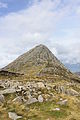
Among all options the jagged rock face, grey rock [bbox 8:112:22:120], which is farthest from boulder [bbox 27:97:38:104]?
the jagged rock face

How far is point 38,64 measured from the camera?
10806 centimetres

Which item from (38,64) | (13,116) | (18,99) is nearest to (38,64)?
(38,64)

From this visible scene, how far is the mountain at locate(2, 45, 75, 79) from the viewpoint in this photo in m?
97.5

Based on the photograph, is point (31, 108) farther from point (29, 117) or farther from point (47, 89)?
point (47, 89)

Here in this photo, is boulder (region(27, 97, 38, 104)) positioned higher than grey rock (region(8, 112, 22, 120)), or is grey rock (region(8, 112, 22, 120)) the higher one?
boulder (region(27, 97, 38, 104))

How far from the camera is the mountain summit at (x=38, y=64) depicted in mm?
97488

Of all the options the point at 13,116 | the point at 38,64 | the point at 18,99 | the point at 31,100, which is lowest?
the point at 13,116

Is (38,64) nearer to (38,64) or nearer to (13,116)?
(38,64)

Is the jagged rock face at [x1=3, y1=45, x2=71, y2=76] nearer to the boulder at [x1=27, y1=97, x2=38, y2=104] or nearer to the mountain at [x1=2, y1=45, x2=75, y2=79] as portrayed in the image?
the mountain at [x1=2, y1=45, x2=75, y2=79]

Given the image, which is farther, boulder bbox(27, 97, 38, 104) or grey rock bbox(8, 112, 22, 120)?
boulder bbox(27, 97, 38, 104)

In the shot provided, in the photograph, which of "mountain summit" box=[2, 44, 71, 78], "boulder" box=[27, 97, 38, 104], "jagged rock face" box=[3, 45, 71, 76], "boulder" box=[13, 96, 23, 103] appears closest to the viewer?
"boulder" box=[27, 97, 38, 104]

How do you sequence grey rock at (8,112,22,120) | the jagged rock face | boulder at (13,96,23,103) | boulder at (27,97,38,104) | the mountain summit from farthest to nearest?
the jagged rock face
the mountain summit
boulder at (13,96,23,103)
boulder at (27,97,38,104)
grey rock at (8,112,22,120)

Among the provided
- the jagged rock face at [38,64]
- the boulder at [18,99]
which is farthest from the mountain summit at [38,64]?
the boulder at [18,99]

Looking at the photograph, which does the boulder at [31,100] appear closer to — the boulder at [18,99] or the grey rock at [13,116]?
the boulder at [18,99]
